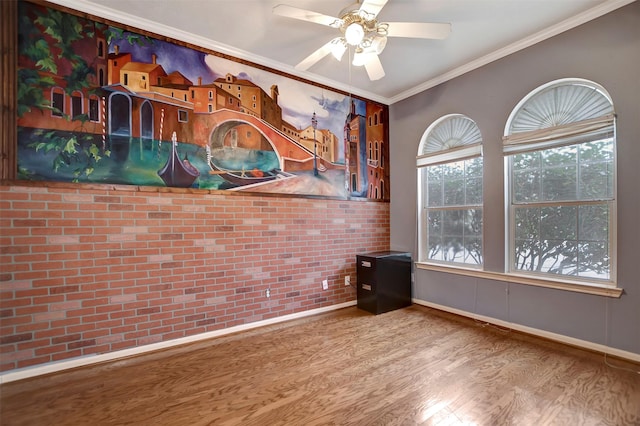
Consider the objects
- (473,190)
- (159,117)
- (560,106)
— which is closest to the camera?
(159,117)

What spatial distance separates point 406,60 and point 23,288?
13.5 ft

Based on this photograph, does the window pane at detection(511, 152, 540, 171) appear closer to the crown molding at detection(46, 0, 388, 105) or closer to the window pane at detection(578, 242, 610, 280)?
the window pane at detection(578, 242, 610, 280)

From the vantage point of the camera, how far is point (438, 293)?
3.77 meters

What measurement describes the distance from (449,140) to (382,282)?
6.72ft

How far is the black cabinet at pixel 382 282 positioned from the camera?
362 cm

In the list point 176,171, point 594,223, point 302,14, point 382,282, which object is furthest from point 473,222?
point 176,171

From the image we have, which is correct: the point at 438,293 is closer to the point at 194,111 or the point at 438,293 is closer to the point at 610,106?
the point at 610,106

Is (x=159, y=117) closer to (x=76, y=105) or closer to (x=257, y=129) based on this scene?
(x=76, y=105)

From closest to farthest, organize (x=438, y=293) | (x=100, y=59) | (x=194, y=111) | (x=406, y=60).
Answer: (x=100, y=59)
(x=194, y=111)
(x=406, y=60)
(x=438, y=293)

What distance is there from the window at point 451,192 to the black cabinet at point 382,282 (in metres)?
0.43

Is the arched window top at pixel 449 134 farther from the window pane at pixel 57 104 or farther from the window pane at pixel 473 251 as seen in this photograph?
the window pane at pixel 57 104

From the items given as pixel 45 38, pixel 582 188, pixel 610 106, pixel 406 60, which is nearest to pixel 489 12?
pixel 406 60

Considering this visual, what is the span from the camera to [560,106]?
110 inches

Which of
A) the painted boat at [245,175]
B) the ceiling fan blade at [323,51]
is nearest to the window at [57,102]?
the painted boat at [245,175]
